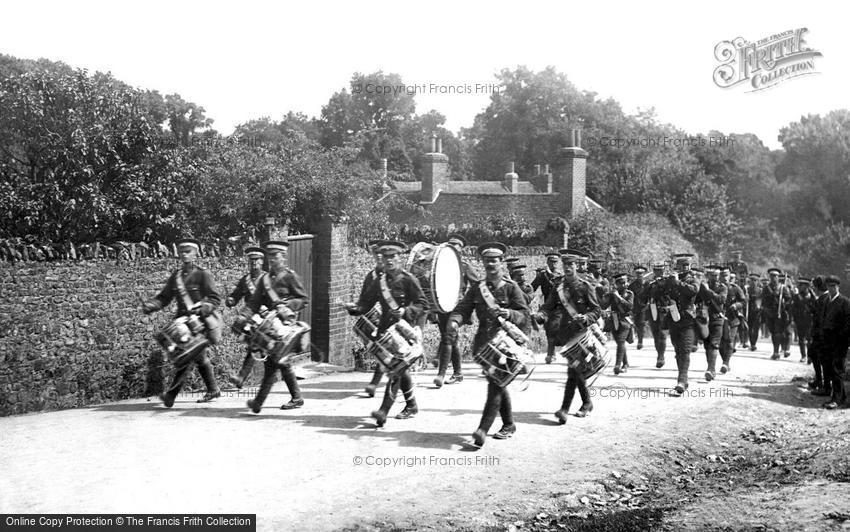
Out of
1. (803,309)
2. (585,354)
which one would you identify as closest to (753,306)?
(803,309)

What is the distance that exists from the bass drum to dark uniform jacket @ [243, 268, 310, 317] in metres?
1.70

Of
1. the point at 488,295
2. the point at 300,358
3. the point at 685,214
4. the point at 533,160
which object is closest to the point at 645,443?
the point at 488,295

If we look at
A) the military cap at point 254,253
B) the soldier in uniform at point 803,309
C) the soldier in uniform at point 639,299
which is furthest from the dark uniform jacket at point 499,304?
the soldier in uniform at point 803,309

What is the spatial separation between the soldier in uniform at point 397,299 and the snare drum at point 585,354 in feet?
5.84

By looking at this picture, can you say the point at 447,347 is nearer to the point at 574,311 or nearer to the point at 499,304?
the point at 574,311

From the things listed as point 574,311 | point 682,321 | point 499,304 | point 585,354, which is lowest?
point 585,354

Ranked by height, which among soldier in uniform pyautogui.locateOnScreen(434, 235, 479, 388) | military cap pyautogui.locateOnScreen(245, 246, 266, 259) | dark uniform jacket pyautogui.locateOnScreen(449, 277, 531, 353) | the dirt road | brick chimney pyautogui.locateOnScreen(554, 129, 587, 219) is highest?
brick chimney pyautogui.locateOnScreen(554, 129, 587, 219)

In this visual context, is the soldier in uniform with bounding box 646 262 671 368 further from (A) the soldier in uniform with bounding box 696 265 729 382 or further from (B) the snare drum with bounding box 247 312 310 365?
(B) the snare drum with bounding box 247 312 310 365

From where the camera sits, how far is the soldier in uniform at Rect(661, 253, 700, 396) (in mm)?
13000

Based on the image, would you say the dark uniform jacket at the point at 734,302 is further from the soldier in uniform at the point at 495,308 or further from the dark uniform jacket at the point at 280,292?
the dark uniform jacket at the point at 280,292

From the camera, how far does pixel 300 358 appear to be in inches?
590

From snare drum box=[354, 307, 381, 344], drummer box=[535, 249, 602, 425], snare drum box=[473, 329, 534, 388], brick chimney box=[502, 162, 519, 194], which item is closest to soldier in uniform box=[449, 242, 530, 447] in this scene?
snare drum box=[473, 329, 534, 388]

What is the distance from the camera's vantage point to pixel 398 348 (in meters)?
9.73

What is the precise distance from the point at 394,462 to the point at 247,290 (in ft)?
12.6
